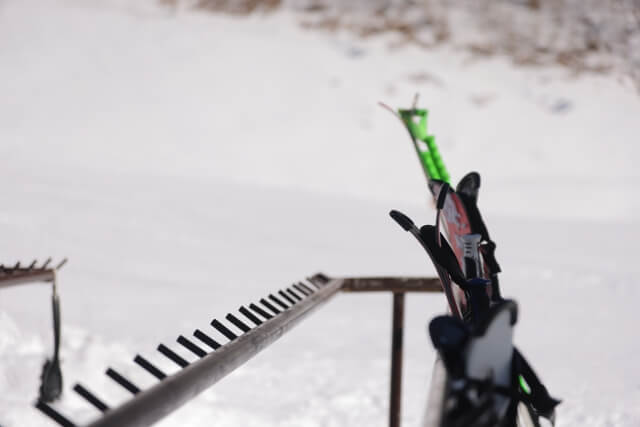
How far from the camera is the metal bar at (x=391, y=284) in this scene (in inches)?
105

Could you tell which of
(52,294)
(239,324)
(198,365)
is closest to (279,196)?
(52,294)

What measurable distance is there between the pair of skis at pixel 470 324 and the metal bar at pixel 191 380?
17.5 inches

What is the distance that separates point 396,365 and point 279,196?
7.94 metres

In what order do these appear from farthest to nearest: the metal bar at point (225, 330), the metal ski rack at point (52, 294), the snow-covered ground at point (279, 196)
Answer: the snow-covered ground at point (279, 196), the metal ski rack at point (52, 294), the metal bar at point (225, 330)

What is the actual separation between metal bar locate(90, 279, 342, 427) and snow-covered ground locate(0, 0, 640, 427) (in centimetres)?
179

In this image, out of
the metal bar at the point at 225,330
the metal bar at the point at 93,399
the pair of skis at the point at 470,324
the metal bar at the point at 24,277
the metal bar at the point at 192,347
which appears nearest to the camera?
the pair of skis at the point at 470,324

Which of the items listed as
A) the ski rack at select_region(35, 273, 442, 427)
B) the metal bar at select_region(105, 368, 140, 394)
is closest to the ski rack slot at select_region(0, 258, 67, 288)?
the ski rack at select_region(35, 273, 442, 427)

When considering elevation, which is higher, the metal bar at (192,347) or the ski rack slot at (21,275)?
the ski rack slot at (21,275)

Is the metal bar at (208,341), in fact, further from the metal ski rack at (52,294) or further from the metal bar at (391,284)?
the metal bar at (391,284)

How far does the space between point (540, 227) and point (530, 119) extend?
5757mm

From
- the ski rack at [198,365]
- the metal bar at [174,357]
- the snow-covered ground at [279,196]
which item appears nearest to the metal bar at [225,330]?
the ski rack at [198,365]

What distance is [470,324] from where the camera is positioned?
4.16 feet

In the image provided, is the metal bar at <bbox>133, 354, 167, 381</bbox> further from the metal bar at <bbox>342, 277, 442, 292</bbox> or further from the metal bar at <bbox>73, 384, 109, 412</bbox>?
the metal bar at <bbox>342, 277, 442, 292</bbox>

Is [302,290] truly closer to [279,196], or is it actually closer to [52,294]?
[52,294]
